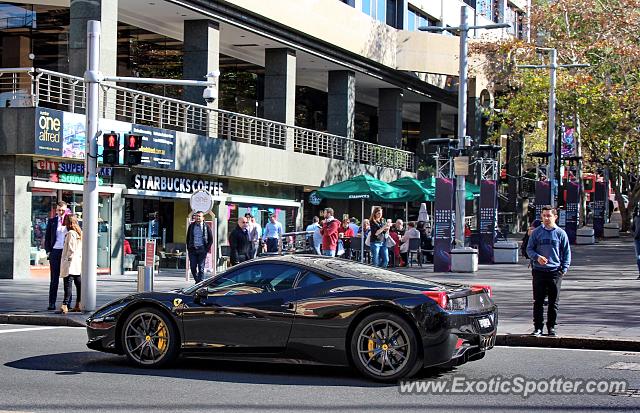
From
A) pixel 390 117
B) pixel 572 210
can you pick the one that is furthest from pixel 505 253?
pixel 390 117

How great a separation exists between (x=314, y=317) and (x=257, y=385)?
3.18 feet

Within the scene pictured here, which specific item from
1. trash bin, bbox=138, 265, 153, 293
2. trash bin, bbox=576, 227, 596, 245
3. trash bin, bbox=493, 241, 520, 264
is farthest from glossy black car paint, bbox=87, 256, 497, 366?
trash bin, bbox=576, 227, 596, 245

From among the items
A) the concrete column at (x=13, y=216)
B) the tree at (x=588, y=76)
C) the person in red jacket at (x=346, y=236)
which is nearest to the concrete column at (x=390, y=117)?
the tree at (x=588, y=76)

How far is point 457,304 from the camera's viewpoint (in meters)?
10.8

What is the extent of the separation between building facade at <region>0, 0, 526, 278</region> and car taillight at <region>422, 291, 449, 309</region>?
1620 centimetres

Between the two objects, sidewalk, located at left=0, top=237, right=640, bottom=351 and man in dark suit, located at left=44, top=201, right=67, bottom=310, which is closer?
sidewalk, located at left=0, top=237, right=640, bottom=351

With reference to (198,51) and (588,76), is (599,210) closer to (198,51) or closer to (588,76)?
(588,76)

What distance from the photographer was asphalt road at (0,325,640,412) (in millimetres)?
9328

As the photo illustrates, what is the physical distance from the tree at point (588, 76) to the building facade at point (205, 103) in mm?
2713

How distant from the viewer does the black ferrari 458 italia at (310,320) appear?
34.5ft

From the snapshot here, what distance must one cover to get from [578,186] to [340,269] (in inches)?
1467

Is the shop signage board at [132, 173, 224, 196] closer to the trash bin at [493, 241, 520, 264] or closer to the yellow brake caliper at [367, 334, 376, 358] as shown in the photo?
the trash bin at [493, 241, 520, 264]

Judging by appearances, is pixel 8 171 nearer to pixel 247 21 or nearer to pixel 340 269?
pixel 247 21

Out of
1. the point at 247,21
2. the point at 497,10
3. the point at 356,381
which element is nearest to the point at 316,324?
the point at 356,381
